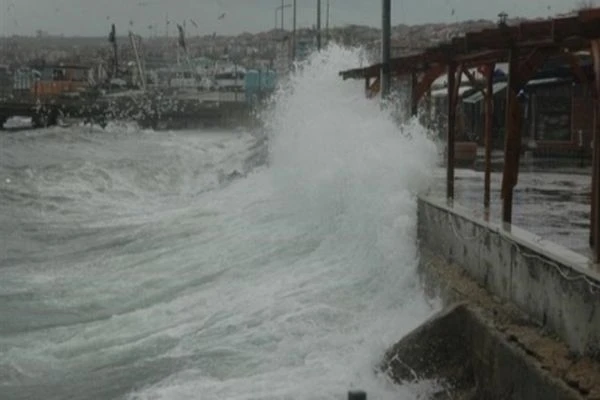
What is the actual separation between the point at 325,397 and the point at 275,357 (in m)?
1.84

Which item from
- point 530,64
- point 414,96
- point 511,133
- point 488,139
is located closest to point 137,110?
point 414,96

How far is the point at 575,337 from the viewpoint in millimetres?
7680

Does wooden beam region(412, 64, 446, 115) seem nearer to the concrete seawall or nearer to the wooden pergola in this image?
the wooden pergola

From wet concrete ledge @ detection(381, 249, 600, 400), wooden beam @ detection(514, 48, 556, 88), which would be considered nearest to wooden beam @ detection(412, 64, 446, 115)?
wooden beam @ detection(514, 48, 556, 88)

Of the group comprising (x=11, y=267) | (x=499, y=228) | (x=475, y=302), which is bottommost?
(x=11, y=267)

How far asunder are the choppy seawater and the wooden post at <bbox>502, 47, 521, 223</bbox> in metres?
1.66

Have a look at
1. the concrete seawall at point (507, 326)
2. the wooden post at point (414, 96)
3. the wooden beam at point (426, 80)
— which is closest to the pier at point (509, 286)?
the concrete seawall at point (507, 326)

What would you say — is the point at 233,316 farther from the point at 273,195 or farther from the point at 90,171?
the point at 90,171

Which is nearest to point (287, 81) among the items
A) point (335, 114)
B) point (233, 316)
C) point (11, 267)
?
point (335, 114)

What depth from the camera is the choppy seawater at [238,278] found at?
35.8ft

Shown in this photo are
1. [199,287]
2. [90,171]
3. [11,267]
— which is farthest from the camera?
[90,171]

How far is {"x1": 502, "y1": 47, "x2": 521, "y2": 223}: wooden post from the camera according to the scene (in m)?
10.6

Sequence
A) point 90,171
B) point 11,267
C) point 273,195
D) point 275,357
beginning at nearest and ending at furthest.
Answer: point 275,357
point 11,267
point 273,195
point 90,171

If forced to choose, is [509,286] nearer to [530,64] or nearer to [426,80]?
[530,64]
